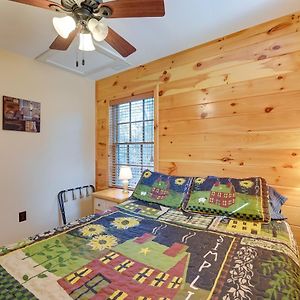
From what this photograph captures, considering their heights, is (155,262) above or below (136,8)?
below

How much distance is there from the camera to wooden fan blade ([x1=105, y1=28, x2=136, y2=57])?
5.10 ft

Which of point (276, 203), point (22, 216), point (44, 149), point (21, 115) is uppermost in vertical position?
point (21, 115)

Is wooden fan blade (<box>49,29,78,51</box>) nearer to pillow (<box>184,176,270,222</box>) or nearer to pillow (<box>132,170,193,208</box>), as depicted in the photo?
pillow (<box>132,170,193,208</box>)

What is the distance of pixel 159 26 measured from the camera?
2.02 meters

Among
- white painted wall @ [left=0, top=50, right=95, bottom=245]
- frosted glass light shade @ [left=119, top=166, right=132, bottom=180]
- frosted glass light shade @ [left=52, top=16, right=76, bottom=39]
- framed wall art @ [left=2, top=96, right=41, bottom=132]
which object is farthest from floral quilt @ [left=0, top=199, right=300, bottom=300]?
framed wall art @ [left=2, top=96, right=41, bottom=132]

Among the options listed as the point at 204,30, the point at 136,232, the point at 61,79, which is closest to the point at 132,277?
the point at 136,232

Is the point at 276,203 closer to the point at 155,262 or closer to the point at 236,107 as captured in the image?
the point at 236,107

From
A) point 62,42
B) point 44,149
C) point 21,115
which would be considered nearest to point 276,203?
point 62,42

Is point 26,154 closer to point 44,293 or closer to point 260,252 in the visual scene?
point 44,293

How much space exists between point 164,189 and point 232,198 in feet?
2.18

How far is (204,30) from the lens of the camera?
2.10m

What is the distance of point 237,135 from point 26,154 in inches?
98.5

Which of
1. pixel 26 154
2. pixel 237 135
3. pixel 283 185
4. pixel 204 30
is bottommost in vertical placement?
pixel 283 185

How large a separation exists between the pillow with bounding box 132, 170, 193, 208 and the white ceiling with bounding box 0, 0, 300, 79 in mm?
1486
